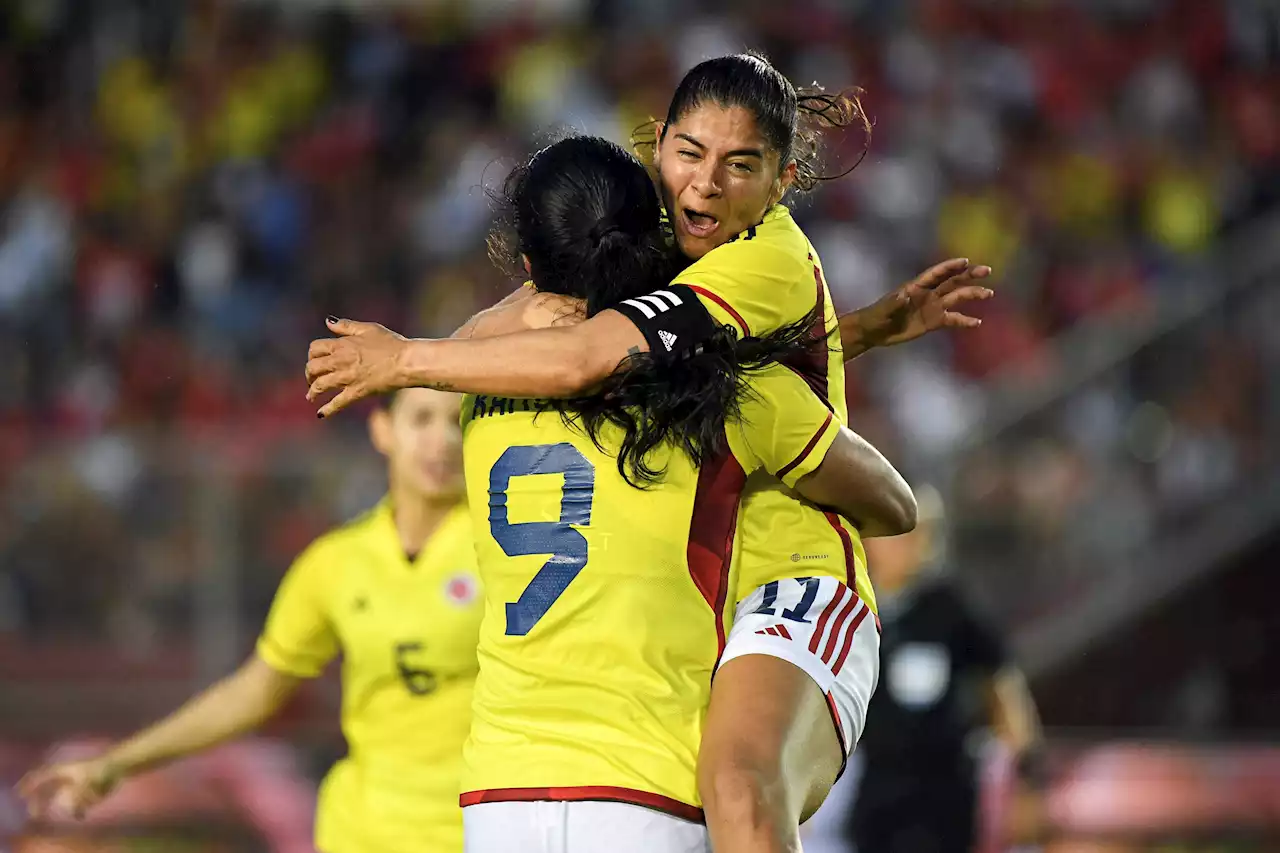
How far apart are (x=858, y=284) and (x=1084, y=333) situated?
2859mm

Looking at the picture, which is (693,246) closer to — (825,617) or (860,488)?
(860,488)

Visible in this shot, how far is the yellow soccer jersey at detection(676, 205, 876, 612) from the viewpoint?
3.34m

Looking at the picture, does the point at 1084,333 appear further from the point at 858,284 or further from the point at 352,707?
the point at 352,707

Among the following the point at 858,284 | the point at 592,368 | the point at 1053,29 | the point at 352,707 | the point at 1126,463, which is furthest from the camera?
the point at 1053,29

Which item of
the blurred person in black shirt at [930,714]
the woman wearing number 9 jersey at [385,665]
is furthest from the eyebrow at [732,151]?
the blurred person in black shirt at [930,714]

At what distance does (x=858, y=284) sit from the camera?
12.3 m

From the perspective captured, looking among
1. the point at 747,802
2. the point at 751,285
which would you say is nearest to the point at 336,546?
the point at 751,285

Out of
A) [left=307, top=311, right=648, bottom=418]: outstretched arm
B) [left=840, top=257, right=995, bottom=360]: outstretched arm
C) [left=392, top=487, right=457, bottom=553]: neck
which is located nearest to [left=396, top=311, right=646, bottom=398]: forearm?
[left=307, top=311, right=648, bottom=418]: outstretched arm

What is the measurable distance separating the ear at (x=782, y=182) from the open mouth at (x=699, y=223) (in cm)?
18

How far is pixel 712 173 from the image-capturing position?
3.46m

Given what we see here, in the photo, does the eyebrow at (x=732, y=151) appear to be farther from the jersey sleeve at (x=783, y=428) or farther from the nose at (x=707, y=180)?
the jersey sleeve at (x=783, y=428)

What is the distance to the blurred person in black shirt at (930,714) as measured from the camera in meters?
6.66

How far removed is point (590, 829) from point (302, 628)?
6.18 ft

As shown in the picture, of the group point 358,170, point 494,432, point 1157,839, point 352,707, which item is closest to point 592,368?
point 494,432
